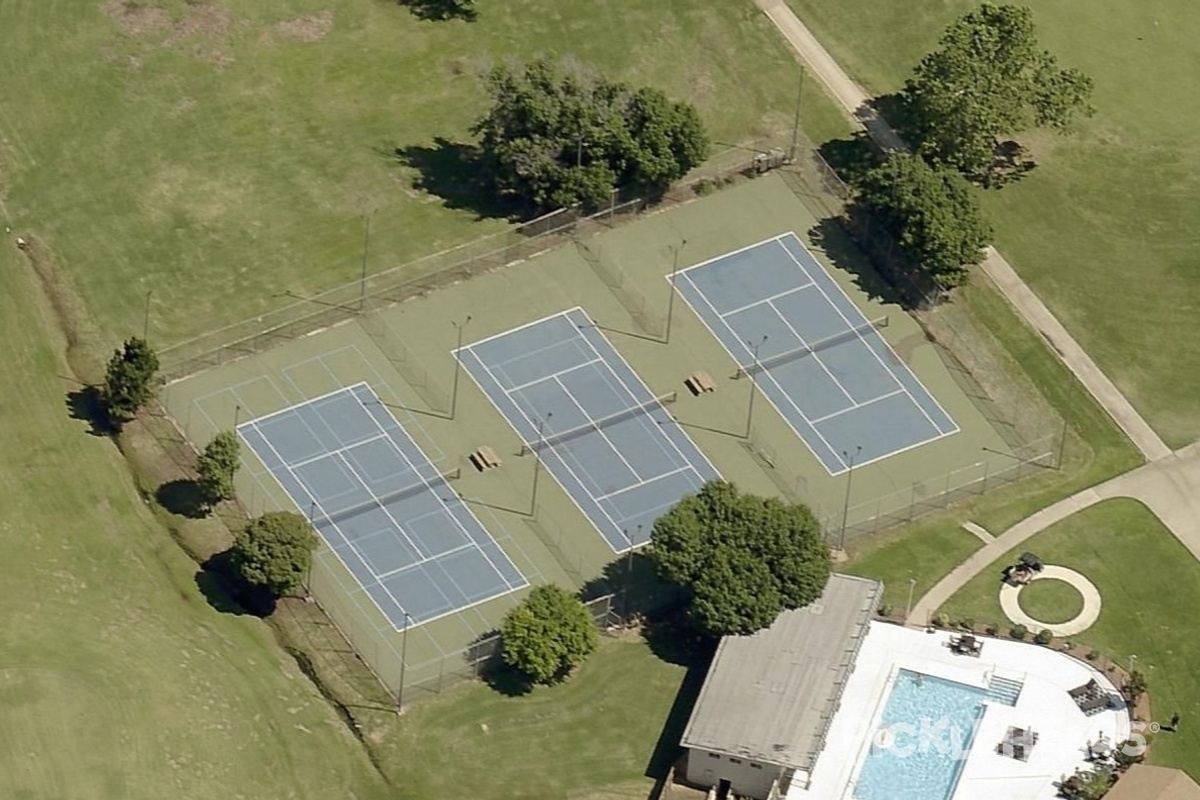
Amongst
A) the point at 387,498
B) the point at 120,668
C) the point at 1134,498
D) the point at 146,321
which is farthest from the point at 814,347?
the point at 120,668

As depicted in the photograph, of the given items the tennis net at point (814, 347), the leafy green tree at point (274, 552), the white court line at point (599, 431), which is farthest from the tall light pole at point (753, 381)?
the leafy green tree at point (274, 552)

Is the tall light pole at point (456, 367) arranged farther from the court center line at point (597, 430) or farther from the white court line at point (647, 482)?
the white court line at point (647, 482)

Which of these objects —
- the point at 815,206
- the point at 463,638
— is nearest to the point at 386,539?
the point at 463,638

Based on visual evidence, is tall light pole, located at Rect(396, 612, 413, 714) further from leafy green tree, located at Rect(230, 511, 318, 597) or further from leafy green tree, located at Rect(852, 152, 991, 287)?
leafy green tree, located at Rect(852, 152, 991, 287)

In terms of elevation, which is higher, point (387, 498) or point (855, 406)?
point (855, 406)

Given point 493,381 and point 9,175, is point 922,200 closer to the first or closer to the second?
point 493,381

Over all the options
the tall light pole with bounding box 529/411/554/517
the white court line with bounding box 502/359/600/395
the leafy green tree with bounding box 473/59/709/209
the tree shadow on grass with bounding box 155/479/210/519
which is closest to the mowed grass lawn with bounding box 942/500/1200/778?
the tall light pole with bounding box 529/411/554/517

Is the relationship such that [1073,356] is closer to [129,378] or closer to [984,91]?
[984,91]

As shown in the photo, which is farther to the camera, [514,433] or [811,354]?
[811,354]
